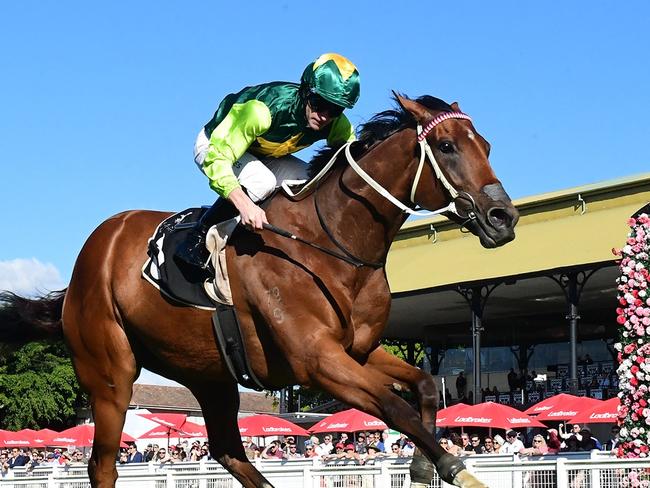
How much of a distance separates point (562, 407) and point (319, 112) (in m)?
14.2

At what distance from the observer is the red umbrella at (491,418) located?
19.2 metres

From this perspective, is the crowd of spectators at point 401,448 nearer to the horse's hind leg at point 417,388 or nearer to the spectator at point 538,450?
the spectator at point 538,450

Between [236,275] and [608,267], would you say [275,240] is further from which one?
[608,267]

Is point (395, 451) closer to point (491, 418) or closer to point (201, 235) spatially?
point (491, 418)

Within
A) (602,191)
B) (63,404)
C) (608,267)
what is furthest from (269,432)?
(63,404)

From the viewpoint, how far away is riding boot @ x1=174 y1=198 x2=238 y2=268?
5.84 meters

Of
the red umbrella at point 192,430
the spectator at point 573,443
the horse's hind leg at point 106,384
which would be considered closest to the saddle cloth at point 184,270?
the horse's hind leg at point 106,384

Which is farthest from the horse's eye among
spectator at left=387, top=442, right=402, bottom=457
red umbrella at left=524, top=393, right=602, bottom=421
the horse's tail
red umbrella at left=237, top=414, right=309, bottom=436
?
red umbrella at left=237, top=414, right=309, bottom=436

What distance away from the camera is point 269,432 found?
23.4 meters

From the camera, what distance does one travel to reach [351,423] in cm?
2120

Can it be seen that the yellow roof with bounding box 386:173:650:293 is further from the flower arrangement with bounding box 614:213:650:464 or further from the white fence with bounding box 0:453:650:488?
the white fence with bounding box 0:453:650:488

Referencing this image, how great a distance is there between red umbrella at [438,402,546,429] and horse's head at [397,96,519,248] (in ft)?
47.6

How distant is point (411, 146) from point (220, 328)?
4.84 feet

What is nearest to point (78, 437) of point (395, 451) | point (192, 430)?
point (192, 430)
